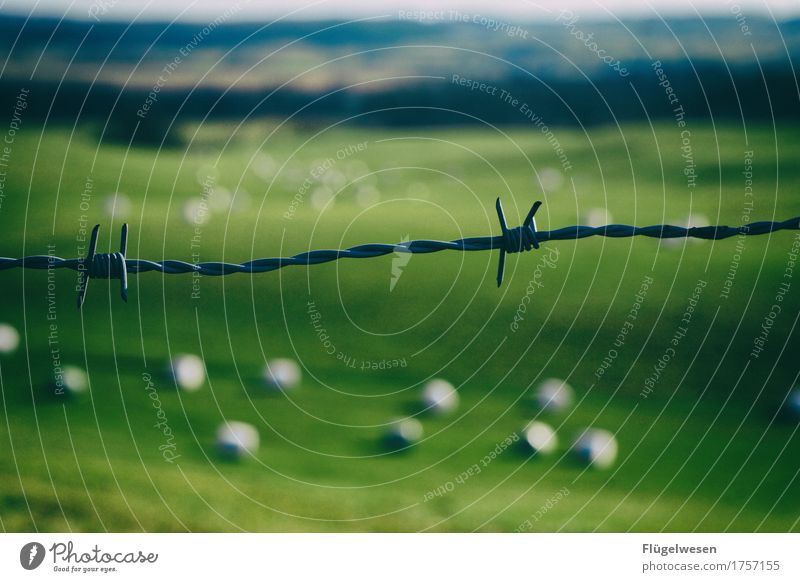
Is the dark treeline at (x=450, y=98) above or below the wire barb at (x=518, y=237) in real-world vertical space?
above

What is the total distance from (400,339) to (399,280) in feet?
0.27

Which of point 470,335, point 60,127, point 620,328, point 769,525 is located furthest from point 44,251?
point 769,525

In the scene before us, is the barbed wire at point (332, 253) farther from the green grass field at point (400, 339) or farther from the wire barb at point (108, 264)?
the green grass field at point (400, 339)

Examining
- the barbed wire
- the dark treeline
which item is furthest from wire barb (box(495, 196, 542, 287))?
the dark treeline

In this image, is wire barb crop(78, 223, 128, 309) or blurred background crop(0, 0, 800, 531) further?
blurred background crop(0, 0, 800, 531)

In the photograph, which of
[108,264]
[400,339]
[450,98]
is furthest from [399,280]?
[108,264]

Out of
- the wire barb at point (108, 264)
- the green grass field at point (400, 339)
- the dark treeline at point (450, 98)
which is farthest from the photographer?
the dark treeline at point (450, 98)

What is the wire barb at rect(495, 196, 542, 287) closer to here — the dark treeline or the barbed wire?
the barbed wire

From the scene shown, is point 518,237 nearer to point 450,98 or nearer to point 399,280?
point 399,280

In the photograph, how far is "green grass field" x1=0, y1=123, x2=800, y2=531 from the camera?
912 mm

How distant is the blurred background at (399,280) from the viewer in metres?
0.92

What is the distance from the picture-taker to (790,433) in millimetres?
977

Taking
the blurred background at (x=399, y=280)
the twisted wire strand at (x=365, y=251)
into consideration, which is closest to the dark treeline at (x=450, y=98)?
the blurred background at (x=399, y=280)

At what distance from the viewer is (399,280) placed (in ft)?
3.52
